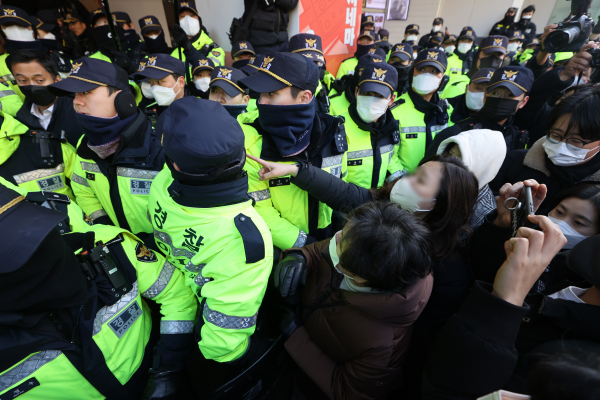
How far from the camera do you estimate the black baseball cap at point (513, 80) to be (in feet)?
9.04

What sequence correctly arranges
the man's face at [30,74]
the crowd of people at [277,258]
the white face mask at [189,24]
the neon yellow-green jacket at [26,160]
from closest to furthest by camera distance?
the crowd of people at [277,258]
the neon yellow-green jacket at [26,160]
the man's face at [30,74]
the white face mask at [189,24]

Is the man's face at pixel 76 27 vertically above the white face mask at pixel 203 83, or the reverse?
the man's face at pixel 76 27

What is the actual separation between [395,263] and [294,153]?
1036mm

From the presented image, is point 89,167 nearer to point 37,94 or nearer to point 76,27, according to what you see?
point 37,94

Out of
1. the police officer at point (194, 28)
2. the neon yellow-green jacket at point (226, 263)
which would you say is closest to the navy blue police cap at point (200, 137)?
the neon yellow-green jacket at point (226, 263)

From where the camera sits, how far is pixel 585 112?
69.8 inches

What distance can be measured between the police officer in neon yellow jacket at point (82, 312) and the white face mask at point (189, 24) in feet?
18.0

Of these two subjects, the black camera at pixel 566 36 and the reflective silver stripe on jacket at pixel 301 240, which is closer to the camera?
the reflective silver stripe on jacket at pixel 301 240

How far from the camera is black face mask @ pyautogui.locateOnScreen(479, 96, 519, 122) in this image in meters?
2.77

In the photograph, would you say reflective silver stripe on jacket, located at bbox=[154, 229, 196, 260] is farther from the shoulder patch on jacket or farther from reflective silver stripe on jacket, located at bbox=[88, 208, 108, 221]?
reflective silver stripe on jacket, located at bbox=[88, 208, 108, 221]

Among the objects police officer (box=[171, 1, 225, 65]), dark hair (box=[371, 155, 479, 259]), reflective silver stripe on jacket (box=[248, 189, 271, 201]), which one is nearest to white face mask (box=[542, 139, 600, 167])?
dark hair (box=[371, 155, 479, 259])

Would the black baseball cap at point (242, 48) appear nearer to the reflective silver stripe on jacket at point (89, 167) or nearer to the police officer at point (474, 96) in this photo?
the police officer at point (474, 96)

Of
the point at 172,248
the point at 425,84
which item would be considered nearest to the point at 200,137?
the point at 172,248

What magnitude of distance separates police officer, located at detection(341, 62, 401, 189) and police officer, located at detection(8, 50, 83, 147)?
8.52 feet
